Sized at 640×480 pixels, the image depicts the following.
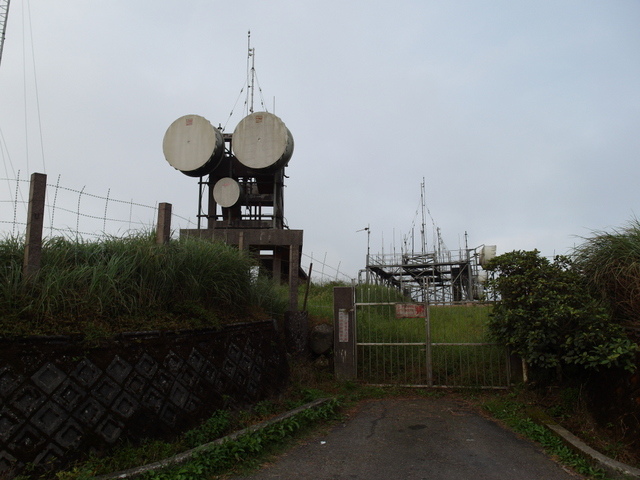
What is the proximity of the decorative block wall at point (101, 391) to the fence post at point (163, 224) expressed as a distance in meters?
1.51

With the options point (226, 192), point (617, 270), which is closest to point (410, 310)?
Result: point (617, 270)

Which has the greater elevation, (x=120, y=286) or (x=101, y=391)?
(x=120, y=286)

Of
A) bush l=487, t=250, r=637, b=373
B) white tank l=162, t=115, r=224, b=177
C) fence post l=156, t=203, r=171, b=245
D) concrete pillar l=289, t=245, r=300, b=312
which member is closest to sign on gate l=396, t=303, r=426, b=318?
bush l=487, t=250, r=637, b=373

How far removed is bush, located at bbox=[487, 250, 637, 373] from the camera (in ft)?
19.9

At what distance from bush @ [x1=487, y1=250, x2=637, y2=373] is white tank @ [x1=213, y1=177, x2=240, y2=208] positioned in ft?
31.9

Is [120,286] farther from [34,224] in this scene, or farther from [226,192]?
[226,192]

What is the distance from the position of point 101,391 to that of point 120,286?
1.33m

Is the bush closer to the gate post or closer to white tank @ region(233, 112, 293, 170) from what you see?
the gate post

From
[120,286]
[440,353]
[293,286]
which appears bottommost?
[440,353]

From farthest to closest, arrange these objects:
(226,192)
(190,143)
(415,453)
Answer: (226,192) < (190,143) < (415,453)

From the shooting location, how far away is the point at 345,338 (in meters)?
9.46

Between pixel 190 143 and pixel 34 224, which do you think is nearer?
pixel 34 224

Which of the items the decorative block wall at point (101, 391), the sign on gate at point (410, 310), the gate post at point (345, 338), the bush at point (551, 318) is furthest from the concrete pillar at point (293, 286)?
the bush at point (551, 318)

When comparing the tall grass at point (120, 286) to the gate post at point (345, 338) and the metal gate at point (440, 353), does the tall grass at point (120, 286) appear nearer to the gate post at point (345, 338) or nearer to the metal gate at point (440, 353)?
the gate post at point (345, 338)
